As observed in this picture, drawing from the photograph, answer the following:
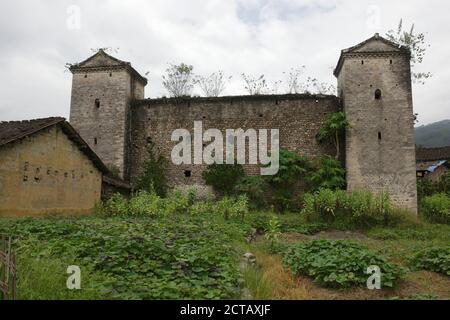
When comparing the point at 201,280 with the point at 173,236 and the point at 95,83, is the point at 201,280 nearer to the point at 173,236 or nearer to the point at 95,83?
the point at 173,236

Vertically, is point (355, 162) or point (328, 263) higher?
point (355, 162)

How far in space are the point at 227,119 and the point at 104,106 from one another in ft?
22.1

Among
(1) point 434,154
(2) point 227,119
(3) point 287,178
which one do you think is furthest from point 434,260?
(1) point 434,154

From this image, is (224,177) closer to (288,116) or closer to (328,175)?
(288,116)

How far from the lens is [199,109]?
21.1 metres

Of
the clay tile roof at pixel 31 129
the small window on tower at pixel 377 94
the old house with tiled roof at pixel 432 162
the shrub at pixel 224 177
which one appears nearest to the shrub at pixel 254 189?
the shrub at pixel 224 177

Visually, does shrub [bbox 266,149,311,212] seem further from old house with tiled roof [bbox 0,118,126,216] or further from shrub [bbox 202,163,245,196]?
old house with tiled roof [bbox 0,118,126,216]

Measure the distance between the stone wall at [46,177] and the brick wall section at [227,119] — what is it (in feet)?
19.4

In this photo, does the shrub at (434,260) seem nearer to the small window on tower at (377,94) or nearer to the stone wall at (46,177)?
the stone wall at (46,177)

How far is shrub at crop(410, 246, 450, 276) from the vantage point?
24.5ft

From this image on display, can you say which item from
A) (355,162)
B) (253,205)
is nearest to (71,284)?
(253,205)

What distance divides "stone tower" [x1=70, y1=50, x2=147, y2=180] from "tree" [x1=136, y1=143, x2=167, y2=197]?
114cm

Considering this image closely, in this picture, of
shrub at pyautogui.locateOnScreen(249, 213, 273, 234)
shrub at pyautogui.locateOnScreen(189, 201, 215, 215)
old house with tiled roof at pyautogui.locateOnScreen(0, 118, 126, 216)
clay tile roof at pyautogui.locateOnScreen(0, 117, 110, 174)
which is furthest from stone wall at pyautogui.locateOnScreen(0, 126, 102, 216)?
shrub at pyautogui.locateOnScreen(249, 213, 273, 234)
